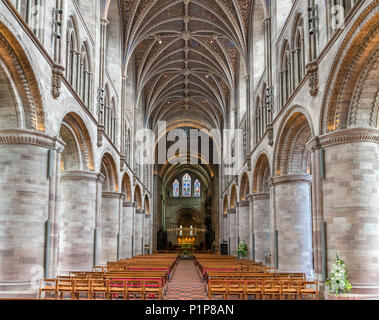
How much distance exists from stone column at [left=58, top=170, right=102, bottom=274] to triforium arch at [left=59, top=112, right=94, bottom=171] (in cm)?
41

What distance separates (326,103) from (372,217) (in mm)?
3516

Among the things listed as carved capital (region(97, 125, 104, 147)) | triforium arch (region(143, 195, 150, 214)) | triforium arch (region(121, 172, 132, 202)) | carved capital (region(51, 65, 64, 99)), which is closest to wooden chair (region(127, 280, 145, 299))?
carved capital (region(51, 65, 64, 99))

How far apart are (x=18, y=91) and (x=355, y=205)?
9.92 metres

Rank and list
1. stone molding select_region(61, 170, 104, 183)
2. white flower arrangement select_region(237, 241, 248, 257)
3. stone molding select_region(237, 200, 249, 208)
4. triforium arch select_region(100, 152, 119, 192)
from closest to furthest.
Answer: stone molding select_region(61, 170, 104, 183), triforium arch select_region(100, 152, 119, 192), white flower arrangement select_region(237, 241, 248, 257), stone molding select_region(237, 200, 249, 208)

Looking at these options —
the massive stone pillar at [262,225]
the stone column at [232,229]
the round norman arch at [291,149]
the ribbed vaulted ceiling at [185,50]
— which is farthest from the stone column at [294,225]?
the stone column at [232,229]

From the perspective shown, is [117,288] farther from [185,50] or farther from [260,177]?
[185,50]

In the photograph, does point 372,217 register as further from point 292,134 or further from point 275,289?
point 292,134

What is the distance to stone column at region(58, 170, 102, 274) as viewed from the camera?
58.6 ft

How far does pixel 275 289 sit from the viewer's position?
11812 millimetres

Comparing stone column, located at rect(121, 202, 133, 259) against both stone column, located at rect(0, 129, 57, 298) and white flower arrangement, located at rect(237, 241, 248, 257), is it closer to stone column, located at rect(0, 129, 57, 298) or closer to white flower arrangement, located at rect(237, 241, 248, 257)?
white flower arrangement, located at rect(237, 241, 248, 257)

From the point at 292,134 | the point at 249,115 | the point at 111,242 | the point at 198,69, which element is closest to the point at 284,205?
the point at 292,134

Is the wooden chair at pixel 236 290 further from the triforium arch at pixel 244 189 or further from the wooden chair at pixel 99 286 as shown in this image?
the triforium arch at pixel 244 189

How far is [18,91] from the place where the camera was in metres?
12.1

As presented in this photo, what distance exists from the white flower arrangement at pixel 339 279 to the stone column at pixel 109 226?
53.1 ft
